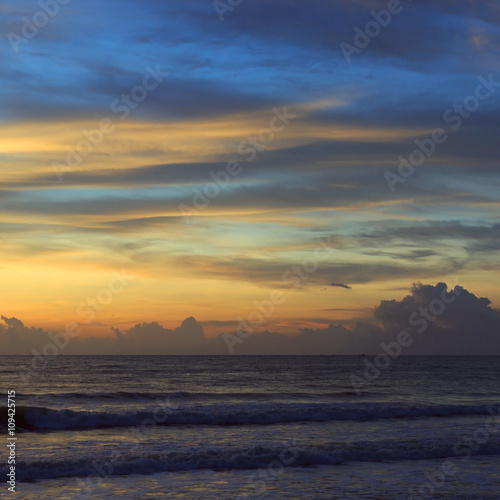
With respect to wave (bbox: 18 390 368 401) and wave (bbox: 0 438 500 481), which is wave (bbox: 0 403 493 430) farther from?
wave (bbox: 0 438 500 481)

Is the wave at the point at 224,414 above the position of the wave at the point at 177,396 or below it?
above

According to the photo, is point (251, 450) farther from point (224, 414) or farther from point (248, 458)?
point (224, 414)

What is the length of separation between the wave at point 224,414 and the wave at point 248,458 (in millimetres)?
8835

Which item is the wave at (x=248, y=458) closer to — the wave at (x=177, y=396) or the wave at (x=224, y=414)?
the wave at (x=224, y=414)


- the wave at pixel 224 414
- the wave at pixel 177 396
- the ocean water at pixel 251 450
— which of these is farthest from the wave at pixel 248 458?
the wave at pixel 177 396

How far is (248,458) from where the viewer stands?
72.4ft

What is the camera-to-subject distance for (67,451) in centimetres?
2345

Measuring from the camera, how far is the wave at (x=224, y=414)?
105ft

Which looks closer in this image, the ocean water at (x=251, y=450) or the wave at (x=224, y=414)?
the ocean water at (x=251, y=450)

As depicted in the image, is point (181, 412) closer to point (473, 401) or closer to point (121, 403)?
point (121, 403)

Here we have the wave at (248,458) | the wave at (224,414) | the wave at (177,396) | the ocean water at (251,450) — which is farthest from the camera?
the wave at (177,396)

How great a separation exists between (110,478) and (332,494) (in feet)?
24.7

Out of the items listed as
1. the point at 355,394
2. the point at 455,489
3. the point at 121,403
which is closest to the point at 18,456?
the point at 455,489

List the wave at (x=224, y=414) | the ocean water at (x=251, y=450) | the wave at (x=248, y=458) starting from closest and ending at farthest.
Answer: the ocean water at (x=251, y=450) < the wave at (x=248, y=458) < the wave at (x=224, y=414)
